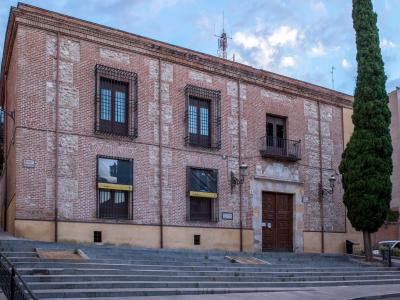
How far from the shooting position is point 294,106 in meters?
25.6

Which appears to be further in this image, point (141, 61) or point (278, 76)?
point (278, 76)

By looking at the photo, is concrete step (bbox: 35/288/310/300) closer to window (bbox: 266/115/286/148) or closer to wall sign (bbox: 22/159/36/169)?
wall sign (bbox: 22/159/36/169)

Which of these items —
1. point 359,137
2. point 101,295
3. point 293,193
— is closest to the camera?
point 101,295

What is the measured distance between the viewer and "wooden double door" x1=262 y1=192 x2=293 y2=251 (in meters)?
23.9

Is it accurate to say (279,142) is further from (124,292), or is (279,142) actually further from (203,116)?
(124,292)

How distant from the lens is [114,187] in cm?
1988

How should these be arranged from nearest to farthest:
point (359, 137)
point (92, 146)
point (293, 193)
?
point (92, 146) < point (359, 137) < point (293, 193)

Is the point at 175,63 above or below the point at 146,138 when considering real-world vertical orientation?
above

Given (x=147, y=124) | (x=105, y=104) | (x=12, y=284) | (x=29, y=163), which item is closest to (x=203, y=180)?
(x=147, y=124)

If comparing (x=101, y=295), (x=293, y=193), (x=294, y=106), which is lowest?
(x=101, y=295)

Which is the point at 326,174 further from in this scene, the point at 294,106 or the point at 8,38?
the point at 8,38

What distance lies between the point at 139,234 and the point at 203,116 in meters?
5.40

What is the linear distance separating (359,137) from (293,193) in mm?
3754

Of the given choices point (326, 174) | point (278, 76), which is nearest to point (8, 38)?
point (278, 76)
